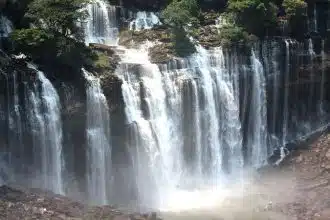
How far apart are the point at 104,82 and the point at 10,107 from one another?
5.97 metres

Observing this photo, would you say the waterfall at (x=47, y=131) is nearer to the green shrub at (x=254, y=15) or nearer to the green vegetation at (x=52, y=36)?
the green vegetation at (x=52, y=36)

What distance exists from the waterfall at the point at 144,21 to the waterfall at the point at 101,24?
1310mm

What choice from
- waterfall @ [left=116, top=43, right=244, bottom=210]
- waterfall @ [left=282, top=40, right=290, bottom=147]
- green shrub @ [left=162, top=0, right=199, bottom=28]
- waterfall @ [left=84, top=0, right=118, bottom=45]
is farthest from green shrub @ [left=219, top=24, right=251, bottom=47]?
waterfall @ [left=84, top=0, right=118, bottom=45]

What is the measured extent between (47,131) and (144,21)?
1368 cm

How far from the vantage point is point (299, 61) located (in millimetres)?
47375

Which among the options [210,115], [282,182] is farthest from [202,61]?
[282,182]

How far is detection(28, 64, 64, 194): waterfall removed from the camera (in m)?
36.1

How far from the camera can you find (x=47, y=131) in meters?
36.4

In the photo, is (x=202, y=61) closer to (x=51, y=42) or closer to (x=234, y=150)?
(x=234, y=150)

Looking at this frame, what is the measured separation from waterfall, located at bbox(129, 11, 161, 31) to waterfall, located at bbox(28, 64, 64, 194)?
448 inches

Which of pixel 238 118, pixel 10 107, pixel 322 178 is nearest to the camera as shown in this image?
pixel 10 107

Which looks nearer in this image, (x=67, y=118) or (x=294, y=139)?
(x=67, y=118)

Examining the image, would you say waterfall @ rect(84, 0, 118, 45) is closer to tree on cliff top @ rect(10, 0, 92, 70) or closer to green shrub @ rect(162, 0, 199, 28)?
green shrub @ rect(162, 0, 199, 28)

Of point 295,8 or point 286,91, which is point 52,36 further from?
point 295,8
